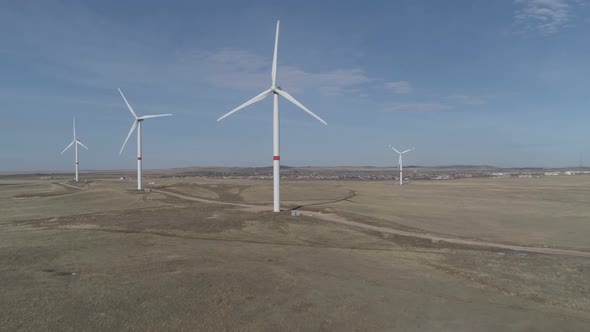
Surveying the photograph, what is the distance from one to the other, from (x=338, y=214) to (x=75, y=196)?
1407 inches

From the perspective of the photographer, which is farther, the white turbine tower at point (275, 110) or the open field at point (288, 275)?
the white turbine tower at point (275, 110)

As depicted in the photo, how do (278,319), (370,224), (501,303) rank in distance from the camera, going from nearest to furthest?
(278,319) → (501,303) → (370,224)

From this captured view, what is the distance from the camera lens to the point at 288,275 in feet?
50.8

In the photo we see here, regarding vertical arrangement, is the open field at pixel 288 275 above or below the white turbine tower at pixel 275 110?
below

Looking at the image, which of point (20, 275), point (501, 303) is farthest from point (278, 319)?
point (20, 275)

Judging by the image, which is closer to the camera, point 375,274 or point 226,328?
point 226,328

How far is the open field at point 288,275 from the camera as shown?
36.0 feet

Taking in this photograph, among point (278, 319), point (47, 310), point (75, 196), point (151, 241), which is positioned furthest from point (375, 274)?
point (75, 196)

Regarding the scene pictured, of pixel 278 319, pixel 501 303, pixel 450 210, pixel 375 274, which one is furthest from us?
pixel 450 210

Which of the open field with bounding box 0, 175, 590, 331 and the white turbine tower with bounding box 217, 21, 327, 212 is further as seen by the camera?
the white turbine tower with bounding box 217, 21, 327, 212

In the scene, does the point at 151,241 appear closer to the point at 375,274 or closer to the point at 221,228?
the point at 221,228

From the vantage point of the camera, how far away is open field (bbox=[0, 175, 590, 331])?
432 inches

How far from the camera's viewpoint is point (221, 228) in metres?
27.7

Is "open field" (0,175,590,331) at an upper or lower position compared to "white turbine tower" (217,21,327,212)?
lower
